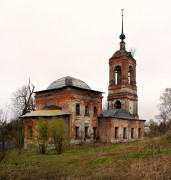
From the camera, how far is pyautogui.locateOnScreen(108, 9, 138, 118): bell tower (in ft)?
117

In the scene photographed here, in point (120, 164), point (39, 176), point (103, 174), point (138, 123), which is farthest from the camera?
point (138, 123)

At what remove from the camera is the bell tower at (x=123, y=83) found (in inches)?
1403

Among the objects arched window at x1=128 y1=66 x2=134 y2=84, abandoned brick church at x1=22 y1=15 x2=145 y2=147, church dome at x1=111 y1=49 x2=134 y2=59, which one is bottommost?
abandoned brick church at x1=22 y1=15 x2=145 y2=147

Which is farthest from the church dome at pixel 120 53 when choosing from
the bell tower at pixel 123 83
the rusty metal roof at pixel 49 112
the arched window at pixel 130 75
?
the rusty metal roof at pixel 49 112

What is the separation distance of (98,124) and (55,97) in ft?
16.4

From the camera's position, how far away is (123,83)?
3569 cm

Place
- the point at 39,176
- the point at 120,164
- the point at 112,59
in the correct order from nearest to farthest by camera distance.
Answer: the point at 39,176 → the point at 120,164 → the point at 112,59

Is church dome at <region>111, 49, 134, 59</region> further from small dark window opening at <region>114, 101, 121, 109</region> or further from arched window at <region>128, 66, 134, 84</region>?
small dark window opening at <region>114, 101, 121, 109</region>

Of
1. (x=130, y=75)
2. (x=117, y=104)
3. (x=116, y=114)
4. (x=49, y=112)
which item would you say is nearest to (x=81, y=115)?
(x=49, y=112)

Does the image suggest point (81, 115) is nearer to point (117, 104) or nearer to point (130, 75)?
point (117, 104)

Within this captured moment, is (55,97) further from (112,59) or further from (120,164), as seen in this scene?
(120,164)

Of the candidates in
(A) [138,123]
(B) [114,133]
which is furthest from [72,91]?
(A) [138,123]

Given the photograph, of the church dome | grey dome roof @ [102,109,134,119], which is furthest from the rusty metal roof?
the church dome

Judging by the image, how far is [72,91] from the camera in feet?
84.1
